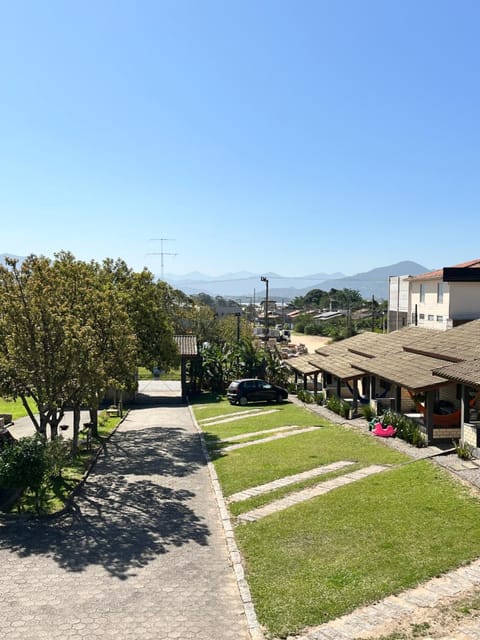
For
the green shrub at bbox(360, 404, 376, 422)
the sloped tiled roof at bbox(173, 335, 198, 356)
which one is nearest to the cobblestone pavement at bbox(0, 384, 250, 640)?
the green shrub at bbox(360, 404, 376, 422)

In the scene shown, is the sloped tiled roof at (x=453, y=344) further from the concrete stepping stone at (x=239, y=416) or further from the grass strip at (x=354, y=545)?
Result: the concrete stepping stone at (x=239, y=416)

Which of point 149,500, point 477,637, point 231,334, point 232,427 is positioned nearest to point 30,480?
point 149,500

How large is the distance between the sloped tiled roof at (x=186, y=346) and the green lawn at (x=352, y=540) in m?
21.8

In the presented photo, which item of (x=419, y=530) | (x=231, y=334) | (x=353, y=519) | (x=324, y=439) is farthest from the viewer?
(x=231, y=334)

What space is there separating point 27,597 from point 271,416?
1931cm

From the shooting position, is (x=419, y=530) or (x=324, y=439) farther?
(x=324, y=439)

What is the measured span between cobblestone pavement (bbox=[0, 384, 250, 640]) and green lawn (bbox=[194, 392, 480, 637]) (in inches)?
27.8

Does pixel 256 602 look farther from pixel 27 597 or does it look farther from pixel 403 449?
pixel 403 449

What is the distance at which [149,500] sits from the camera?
15.4m

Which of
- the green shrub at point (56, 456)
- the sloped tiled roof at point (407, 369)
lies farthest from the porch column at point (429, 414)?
the green shrub at point (56, 456)

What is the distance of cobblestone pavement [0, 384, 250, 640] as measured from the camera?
8.80 meters

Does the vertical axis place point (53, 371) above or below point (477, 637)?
above

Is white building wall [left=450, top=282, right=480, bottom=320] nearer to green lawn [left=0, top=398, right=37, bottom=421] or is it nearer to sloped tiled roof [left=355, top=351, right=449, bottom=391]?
sloped tiled roof [left=355, top=351, right=449, bottom=391]

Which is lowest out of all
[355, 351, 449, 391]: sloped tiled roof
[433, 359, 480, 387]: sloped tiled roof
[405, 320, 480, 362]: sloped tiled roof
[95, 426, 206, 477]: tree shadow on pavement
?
[95, 426, 206, 477]: tree shadow on pavement
